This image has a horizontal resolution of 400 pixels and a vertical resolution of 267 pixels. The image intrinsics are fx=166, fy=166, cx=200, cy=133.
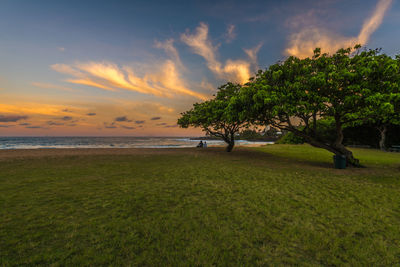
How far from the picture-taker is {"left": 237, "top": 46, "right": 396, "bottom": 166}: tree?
11.1 meters

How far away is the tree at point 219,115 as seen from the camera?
18009 mm

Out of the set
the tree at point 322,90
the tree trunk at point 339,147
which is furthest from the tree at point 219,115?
the tree trunk at point 339,147

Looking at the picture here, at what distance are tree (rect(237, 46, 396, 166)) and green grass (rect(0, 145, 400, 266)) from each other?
243 inches

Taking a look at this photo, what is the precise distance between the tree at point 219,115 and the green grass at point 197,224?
9725 millimetres

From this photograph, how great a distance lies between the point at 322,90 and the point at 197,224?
13.6 m

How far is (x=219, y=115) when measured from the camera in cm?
2014

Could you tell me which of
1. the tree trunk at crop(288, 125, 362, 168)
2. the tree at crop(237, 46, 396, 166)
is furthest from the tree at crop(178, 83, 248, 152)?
the tree trunk at crop(288, 125, 362, 168)

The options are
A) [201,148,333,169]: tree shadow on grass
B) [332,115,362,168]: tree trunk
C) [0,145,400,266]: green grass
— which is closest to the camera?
[0,145,400,266]: green grass

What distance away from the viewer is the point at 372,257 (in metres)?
3.28

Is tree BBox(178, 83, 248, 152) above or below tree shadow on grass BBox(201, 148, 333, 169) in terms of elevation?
above

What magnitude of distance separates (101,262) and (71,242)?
3.87 ft

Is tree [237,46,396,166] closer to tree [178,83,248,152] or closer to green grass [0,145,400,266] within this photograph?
tree [178,83,248,152]

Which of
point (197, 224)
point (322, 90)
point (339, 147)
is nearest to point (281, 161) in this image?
point (339, 147)

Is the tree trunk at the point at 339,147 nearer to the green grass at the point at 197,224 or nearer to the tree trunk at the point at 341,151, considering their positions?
the tree trunk at the point at 341,151
